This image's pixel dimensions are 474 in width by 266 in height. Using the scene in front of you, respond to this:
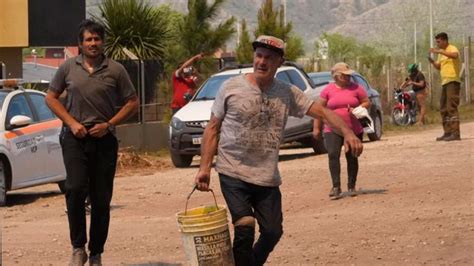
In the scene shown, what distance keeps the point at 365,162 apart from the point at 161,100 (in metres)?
10.6

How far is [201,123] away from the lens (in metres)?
22.9

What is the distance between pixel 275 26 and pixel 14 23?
682 centimetres

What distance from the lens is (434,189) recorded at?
16422 mm

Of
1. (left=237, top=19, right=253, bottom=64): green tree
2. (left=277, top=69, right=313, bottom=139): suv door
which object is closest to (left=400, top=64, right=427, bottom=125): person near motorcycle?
(left=237, top=19, right=253, bottom=64): green tree

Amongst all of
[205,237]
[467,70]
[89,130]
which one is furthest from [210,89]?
[467,70]

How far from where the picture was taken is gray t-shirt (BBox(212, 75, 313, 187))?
368 inches

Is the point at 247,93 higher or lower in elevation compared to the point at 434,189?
higher

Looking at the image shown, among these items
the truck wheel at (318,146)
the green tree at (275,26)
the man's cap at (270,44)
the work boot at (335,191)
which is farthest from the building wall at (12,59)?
the man's cap at (270,44)

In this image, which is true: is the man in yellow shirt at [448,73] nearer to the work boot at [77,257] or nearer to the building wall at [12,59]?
the building wall at [12,59]

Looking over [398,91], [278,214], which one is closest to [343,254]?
[278,214]

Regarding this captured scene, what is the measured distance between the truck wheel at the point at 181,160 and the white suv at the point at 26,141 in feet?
17.2

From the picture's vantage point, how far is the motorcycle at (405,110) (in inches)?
1441

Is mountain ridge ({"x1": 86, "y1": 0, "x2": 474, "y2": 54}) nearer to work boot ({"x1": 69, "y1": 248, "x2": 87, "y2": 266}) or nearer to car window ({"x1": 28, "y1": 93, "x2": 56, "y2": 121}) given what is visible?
car window ({"x1": 28, "y1": 93, "x2": 56, "y2": 121})

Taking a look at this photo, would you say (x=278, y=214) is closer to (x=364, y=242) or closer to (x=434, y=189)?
(x=364, y=242)
